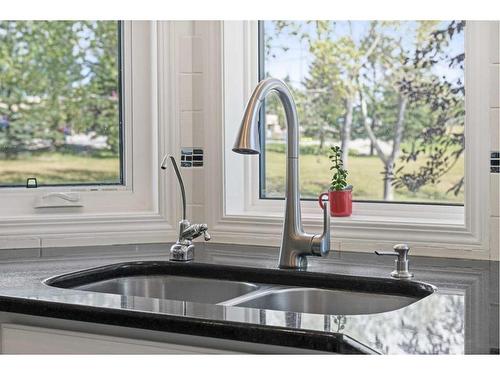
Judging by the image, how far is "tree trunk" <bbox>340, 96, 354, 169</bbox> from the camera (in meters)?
2.65

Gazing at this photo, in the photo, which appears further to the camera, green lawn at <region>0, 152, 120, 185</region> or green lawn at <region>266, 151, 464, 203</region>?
green lawn at <region>0, 152, 120, 185</region>

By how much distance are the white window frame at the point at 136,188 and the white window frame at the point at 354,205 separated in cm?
14

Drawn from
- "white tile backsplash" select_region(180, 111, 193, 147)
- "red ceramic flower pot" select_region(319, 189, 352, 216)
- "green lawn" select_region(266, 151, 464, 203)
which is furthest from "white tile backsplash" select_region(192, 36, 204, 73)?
"red ceramic flower pot" select_region(319, 189, 352, 216)

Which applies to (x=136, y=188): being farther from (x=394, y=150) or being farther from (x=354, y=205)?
(x=394, y=150)

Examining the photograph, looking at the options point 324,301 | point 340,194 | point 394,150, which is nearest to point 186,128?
point 340,194

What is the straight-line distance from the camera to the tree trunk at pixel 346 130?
2.65 m

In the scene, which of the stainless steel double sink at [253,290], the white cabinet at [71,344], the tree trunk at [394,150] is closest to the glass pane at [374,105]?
the tree trunk at [394,150]

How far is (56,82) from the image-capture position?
266 cm

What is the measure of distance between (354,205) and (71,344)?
114 cm

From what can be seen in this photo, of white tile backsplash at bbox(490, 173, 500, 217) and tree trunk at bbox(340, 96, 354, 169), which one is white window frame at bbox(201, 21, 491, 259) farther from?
tree trunk at bbox(340, 96, 354, 169)

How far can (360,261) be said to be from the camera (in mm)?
2252

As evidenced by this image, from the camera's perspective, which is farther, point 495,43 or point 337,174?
point 337,174

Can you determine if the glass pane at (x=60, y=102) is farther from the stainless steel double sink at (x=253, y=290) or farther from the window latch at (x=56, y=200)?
the stainless steel double sink at (x=253, y=290)

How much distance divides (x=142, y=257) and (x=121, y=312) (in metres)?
0.71
